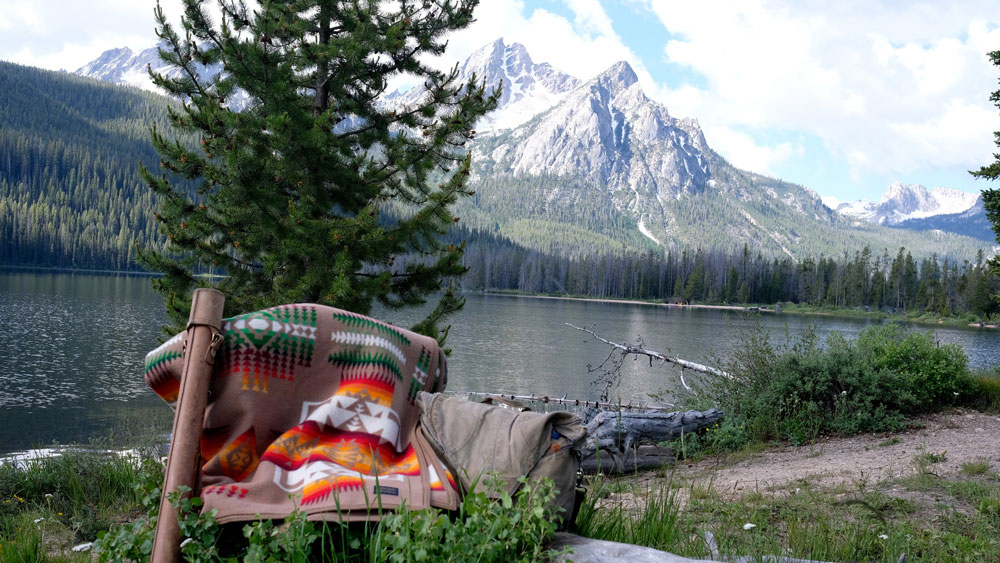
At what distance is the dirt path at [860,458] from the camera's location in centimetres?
630

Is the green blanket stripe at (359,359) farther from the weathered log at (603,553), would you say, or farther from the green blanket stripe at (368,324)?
the weathered log at (603,553)

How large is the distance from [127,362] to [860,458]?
25.1 metres

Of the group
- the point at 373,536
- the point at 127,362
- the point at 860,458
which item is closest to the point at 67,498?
the point at 373,536

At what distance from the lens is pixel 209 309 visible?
2061 millimetres

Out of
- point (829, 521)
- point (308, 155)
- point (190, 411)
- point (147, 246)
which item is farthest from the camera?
point (147, 246)

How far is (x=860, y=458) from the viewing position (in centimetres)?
734

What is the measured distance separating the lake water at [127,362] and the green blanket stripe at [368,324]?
535 centimetres

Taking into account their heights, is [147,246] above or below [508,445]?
above

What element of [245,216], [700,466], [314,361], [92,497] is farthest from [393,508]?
[700,466]

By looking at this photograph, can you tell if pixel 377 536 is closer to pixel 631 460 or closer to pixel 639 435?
pixel 631 460

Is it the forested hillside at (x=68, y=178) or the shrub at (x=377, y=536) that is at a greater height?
the forested hillside at (x=68, y=178)

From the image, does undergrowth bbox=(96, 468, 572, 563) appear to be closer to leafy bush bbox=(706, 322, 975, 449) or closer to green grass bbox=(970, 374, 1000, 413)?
leafy bush bbox=(706, 322, 975, 449)

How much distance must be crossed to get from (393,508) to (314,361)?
67 centimetres

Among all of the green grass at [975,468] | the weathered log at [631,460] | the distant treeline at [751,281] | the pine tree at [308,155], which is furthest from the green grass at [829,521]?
the distant treeline at [751,281]
